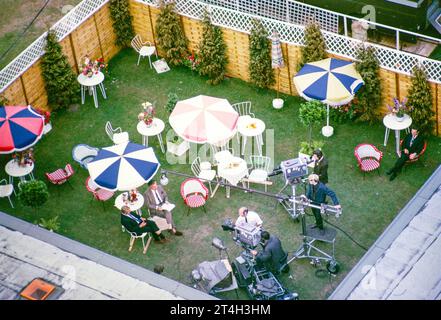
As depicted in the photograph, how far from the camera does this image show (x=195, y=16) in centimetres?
2344

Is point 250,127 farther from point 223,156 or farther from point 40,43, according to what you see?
point 40,43

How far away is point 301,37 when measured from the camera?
22109 millimetres

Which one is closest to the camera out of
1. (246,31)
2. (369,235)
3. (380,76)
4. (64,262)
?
(64,262)

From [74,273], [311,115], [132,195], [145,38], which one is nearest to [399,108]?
[311,115]

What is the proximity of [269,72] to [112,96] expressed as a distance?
4.81 m

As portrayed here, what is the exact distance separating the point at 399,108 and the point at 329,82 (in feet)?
6.47

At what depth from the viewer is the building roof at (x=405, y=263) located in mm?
15875

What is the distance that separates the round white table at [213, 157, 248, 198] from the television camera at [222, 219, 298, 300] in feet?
6.99

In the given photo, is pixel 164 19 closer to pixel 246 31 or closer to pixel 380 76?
pixel 246 31

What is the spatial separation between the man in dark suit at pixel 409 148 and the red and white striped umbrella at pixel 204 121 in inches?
169

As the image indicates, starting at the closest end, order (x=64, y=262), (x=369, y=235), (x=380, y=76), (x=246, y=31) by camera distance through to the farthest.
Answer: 1. (x=64, y=262)
2. (x=369, y=235)
3. (x=380, y=76)
4. (x=246, y=31)

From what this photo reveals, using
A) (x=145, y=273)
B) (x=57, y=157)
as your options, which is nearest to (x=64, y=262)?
(x=145, y=273)

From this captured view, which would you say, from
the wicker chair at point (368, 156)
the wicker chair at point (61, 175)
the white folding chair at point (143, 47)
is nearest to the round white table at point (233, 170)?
the wicker chair at point (368, 156)

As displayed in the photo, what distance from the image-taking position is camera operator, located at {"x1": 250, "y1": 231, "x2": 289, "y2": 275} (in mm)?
17375
